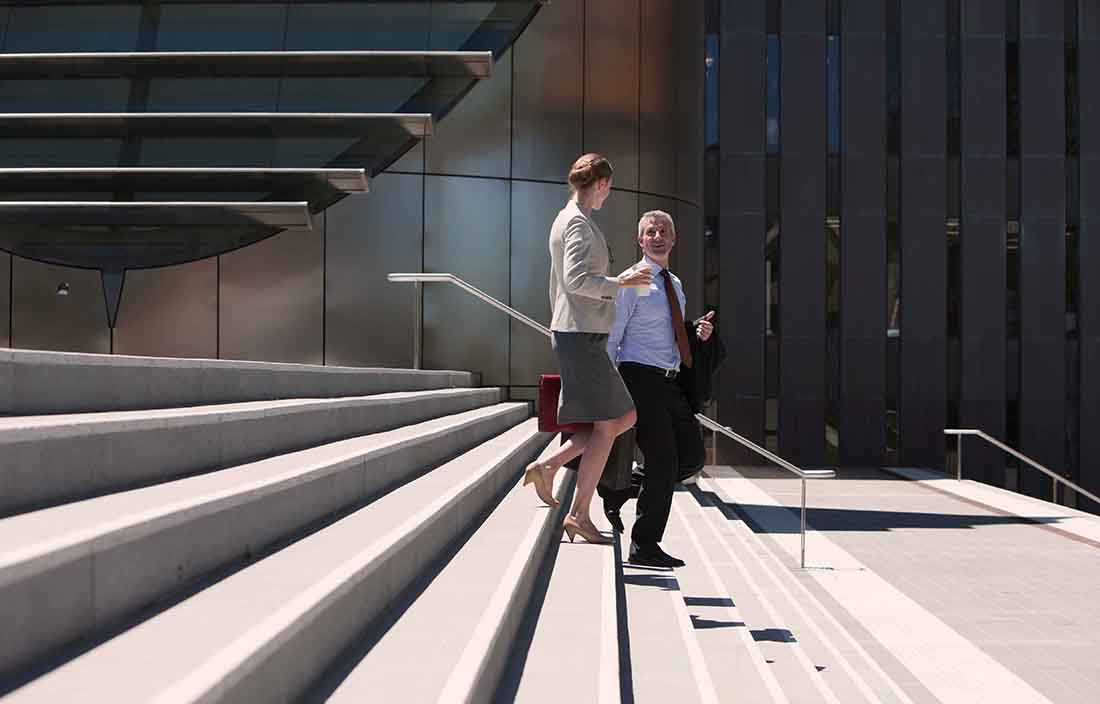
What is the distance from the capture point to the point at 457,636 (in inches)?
133

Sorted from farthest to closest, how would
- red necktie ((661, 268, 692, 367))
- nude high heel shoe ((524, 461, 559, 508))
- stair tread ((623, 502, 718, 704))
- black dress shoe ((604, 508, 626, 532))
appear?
black dress shoe ((604, 508, 626, 532))
nude high heel shoe ((524, 461, 559, 508))
red necktie ((661, 268, 692, 367))
stair tread ((623, 502, 718, 704))

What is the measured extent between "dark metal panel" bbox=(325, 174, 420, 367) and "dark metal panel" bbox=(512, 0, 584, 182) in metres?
1.80

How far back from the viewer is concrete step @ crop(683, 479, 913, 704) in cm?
588

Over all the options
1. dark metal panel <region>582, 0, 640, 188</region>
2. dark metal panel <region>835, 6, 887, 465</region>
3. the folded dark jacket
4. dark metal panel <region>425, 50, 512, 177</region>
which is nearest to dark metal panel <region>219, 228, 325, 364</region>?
dark metal panel <region>425, 50, 512, 177</region>

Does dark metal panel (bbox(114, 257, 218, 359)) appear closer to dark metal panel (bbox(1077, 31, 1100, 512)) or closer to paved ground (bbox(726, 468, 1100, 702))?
paved ground (bbox(726, 468, 1100, 702))

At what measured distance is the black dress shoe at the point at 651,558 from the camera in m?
5.86

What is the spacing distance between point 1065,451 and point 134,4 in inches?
827

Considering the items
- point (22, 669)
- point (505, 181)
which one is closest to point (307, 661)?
point (22, 669)

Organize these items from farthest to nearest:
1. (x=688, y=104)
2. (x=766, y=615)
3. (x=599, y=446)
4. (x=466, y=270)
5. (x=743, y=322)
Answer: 1. (x=743, y=322)
2. (x=688, y=104)
3. (x=466, y=270)
4. (x=766, y=615)
5. (x=599, y=446)

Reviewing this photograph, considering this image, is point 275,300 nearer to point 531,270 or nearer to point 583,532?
point 531,270

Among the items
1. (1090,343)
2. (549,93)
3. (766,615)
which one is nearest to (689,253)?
(549,93)

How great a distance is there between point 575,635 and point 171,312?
32.7 feet

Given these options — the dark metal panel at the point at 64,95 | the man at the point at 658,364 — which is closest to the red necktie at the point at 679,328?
the man at the point at 658,364

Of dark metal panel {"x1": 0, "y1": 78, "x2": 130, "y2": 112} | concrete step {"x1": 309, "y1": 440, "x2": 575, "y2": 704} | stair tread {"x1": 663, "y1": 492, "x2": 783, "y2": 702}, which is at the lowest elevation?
stair tread {"x1": 663, "y1": 492, "x2": 783, "y2": 702}
